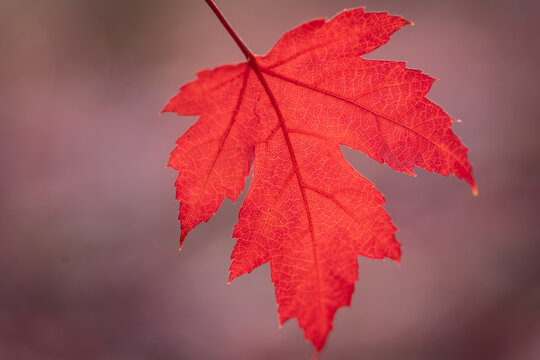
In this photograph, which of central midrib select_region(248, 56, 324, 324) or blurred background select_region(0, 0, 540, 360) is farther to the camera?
blurred background select_region(0, 0, 540, 360)

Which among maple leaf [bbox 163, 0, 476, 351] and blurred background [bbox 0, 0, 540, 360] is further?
blurred background [bbox 0, 0, 540, 360]

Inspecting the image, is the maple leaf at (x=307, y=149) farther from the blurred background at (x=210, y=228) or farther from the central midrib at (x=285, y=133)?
the blurred background at (x=210, y=228)

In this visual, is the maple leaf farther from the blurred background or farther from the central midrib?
the blurred background

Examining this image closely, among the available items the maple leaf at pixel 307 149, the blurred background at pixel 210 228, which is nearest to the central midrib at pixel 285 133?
the maple leaf at pixel 307 149

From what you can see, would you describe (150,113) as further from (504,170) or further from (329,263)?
(329,263)

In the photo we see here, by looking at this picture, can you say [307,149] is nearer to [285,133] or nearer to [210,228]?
[285,133]

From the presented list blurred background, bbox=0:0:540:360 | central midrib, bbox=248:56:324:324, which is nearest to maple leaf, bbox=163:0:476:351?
central midrib, bbox=248:56:324:324
